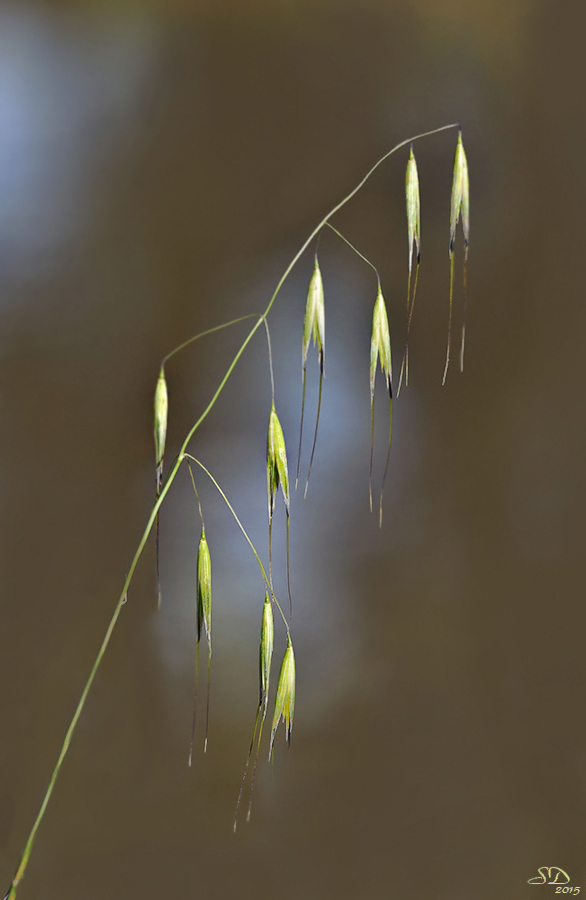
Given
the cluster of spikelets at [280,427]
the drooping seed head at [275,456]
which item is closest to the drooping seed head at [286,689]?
the cluster of spikelets at [280,427]

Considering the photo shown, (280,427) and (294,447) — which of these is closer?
(280,427)

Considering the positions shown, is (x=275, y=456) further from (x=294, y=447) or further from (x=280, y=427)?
(x=294, y=447)

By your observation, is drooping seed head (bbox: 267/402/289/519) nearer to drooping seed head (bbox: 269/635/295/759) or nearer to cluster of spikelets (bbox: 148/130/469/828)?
cluster of spikelets (bbox: 148/130/469/828)

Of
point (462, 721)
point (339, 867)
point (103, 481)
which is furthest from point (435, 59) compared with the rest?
point (339, 867)

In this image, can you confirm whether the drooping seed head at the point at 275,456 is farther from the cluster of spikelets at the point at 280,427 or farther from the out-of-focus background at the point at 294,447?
the out-of-focus background at the point at 294,447

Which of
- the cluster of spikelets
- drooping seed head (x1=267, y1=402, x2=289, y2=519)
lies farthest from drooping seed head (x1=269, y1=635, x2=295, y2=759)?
drooping seed head (x1=267, y1=402, x2=289, y2=519)

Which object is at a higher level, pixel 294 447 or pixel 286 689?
pixel 294 447

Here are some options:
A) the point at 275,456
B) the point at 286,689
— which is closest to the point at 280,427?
the point at 275,456

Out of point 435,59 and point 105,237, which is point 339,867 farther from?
point 435,59
